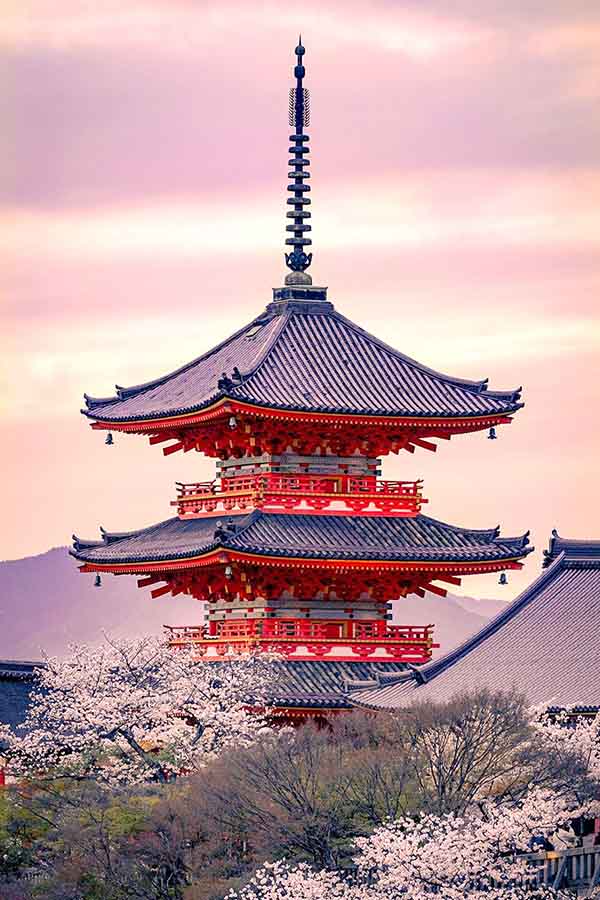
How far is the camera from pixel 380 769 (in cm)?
5112

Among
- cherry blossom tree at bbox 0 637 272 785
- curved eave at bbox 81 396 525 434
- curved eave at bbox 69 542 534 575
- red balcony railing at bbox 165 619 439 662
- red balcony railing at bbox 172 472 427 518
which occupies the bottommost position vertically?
cherry blossom tree at bbox 0 637 272 785

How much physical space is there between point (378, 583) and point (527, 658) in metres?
8.47

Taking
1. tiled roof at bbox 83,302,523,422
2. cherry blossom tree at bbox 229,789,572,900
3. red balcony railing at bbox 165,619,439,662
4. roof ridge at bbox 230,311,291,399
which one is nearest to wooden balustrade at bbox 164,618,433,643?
red balcony railing at bbox 165,619,439,662

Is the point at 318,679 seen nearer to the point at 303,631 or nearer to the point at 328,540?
the point at 303,631

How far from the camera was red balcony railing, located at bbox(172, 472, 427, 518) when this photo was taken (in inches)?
2512

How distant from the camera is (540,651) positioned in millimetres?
56844

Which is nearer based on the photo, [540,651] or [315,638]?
[540,651]

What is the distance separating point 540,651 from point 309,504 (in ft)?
30.3

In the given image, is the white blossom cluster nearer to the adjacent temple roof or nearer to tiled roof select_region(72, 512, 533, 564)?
the adjacent temple roof

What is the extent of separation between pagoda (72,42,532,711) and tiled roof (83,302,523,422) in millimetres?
56

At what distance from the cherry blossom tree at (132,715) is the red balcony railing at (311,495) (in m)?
4.61

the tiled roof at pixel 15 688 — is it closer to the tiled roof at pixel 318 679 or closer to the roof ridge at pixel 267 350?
the tiled roof at pixel 318 679

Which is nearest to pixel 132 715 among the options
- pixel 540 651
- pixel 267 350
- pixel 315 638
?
pixel 315 638

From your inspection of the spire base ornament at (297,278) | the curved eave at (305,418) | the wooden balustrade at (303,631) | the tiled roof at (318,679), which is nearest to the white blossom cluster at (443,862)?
the tiled roof at (318,679)
